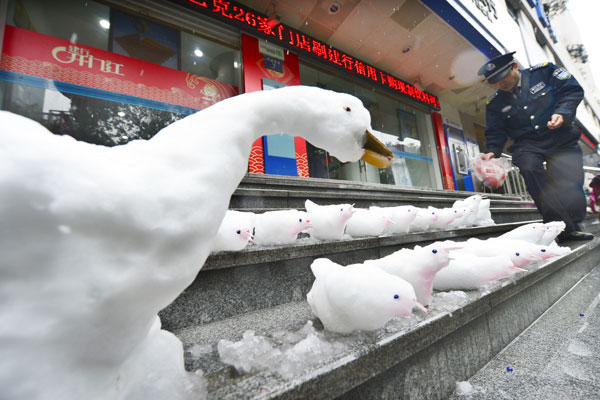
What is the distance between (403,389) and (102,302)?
905 mm

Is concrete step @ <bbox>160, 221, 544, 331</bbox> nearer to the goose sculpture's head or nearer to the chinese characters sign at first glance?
the goose sculpture's head

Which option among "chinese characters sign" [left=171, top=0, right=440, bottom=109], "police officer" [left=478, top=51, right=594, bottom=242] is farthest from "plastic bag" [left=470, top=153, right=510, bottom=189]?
"chinese characters sign" [left=171, top=0, right=440, bottom=109]

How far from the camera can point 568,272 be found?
2174 mm

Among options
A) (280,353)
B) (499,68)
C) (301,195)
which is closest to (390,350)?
(280,353)

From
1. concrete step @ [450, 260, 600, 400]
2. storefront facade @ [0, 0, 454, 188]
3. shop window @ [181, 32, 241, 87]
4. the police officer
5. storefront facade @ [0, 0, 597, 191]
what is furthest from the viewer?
shop window @ [181, 32, 241, 87]

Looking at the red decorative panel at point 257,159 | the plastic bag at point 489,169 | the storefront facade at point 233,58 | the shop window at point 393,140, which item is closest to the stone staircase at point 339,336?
the plastic bag at point 489,169

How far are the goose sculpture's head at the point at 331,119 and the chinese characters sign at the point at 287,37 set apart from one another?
445cm

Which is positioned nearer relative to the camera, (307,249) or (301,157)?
(307,249)

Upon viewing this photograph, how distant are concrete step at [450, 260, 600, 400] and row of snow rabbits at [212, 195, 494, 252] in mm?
897

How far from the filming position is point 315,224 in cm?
159

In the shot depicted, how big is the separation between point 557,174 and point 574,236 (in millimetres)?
751

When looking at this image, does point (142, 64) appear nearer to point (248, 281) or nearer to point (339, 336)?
point (248, 281)

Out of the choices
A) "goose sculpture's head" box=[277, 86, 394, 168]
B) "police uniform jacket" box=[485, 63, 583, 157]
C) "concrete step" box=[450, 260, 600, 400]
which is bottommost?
"concrete step" box=[450, 260, 600, 400]

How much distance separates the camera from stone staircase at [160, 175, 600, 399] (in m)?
0.67
